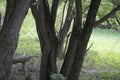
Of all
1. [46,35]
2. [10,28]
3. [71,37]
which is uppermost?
[10,28]

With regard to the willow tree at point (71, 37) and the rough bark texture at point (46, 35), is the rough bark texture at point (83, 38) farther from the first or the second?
the rough bark texture at point (46, 35)

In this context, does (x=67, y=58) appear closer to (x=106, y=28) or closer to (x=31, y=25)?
(x=31, y=25)

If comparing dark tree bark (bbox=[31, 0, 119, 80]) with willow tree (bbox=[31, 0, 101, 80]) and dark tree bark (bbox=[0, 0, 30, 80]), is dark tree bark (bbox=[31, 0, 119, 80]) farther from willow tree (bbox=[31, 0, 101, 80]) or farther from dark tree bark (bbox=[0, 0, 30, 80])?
dark tree bark (bbox=[0, 0, 30, 80])

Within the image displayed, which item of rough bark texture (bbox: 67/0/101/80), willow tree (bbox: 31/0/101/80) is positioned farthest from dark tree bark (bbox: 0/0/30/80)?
rough bark texture (bbox: 67/0/101/80)

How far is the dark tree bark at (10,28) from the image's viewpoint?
6078 mm

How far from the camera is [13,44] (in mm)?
6246

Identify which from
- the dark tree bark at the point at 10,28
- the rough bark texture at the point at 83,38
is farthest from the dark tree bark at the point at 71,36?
the dark tree bark at the point at 10,28

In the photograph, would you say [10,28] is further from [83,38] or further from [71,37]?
[71,37]

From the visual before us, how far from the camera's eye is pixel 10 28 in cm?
614

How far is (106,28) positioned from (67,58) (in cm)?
2933

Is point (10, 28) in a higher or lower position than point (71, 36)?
higher

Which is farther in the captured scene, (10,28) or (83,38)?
(83,38)

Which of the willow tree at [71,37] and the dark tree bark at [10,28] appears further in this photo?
the willow tree at [71,37]

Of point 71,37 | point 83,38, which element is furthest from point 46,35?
point 83,38
